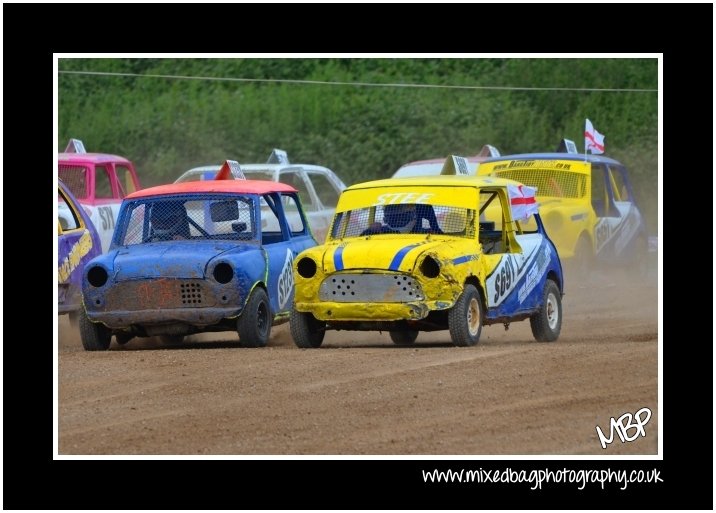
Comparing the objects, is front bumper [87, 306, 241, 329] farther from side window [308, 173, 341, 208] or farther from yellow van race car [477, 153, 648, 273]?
side window [308, 173, 341, 208]

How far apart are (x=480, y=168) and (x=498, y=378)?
25.2 ft

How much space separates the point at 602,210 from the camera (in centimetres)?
1902

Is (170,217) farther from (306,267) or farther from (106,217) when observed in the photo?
(106,217)

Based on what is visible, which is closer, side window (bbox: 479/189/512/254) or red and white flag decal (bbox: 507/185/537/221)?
side window (bbox: 479/189/512/254)

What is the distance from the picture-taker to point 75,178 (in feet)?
62.6

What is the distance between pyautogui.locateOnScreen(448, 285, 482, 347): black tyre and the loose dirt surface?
12 cm

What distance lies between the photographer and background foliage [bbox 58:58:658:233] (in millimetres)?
29156

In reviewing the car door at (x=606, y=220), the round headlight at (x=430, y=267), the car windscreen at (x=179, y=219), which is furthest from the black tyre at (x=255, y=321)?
the car door at (x=606, y=220)

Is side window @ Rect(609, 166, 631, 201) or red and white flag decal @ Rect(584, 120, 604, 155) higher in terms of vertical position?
red and white flag decal @ Rect(584, 120, 604, 155)

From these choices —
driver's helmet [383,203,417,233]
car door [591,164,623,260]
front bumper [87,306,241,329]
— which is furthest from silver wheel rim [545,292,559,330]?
car door [591,164,623,260]

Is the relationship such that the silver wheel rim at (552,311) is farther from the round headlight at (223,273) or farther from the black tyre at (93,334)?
the black tyre at (93,334)

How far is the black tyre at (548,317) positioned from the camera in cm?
1383

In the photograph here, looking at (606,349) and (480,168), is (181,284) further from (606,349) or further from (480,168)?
(480,168)

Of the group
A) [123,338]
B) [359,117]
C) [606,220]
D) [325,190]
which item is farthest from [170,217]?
[359,117]
